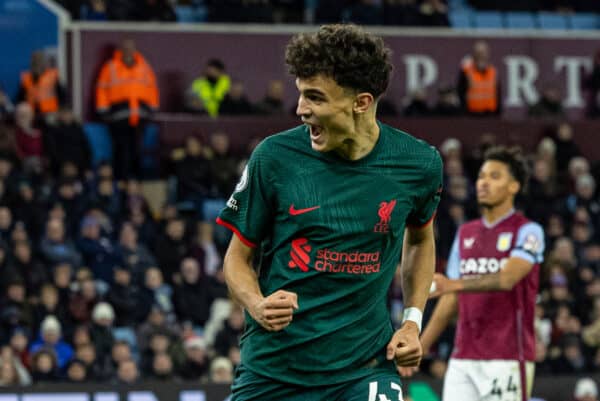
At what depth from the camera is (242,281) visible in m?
5.48

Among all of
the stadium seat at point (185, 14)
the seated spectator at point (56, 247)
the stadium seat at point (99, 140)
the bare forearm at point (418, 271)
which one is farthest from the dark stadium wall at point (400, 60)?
the bare forearm at point (418, 271)

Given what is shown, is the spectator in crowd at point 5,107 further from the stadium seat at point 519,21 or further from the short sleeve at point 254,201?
the short sleeve at point 254,201

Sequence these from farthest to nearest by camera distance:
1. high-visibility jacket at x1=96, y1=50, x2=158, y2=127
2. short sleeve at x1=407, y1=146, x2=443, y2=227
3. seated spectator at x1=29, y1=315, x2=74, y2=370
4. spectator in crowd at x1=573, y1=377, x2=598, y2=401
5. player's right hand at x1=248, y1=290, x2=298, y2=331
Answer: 1. high-visibility jacket at x1=96, y1=50, x2=158, y2=127
2. seated spectator at x1=29, y1=315, x2=74, y2=370
3. spectator in crowd at x1=573, y1=377, x2=598, y2=401
4. short sleeve at x1=407, y1=146, x2=443, y2=227
5. player's right hand at x1=248, y1=290, x2=298, y2=331

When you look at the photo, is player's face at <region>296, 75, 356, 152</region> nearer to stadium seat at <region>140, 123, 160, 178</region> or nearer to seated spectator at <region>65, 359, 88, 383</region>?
seated spectator at <region>65, 359, 88, 383</region>

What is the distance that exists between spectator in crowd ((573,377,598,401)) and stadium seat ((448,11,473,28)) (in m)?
9.71

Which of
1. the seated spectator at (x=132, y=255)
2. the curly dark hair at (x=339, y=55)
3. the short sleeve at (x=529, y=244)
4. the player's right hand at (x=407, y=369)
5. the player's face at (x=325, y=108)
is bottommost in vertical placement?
the seated spectator at (x=132, y=255)

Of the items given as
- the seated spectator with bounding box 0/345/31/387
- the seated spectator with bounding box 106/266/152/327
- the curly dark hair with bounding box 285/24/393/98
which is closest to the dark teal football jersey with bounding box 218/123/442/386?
the curly dark hair with bounding box 285/24/393/98

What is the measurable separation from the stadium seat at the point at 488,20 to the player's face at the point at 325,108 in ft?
55.6

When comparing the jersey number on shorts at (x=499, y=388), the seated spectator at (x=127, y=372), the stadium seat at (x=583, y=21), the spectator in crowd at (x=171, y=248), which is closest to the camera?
the jersey number on shorts at (x=499, y=388)

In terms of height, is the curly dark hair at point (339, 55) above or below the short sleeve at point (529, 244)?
above

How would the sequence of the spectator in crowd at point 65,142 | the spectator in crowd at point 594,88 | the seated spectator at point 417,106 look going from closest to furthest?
the spectator in crowd at point 65,142 → the seated spectator at point 417,106 → the spectator in crowd at point 594,88

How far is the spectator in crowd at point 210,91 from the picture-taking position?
1867 cm

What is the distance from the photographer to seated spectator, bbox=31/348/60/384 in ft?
44.8

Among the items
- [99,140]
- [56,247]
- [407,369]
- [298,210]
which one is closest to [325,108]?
[298,210]
